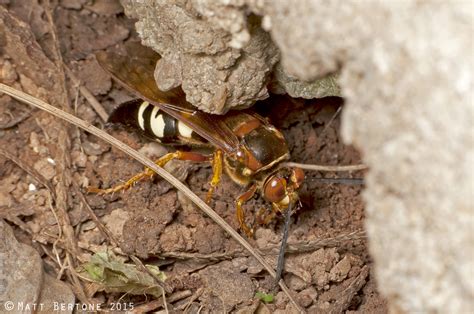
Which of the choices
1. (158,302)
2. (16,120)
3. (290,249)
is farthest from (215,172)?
(16,120)

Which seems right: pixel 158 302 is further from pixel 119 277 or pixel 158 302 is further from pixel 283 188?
pixel 283 188

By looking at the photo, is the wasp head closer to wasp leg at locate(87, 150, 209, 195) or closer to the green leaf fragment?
wasp leg at locate(87, 150, 209, 195)

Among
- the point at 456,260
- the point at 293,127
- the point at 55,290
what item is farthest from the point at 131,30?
the point at 456,260

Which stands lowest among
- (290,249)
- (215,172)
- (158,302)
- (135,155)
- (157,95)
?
(158,302)

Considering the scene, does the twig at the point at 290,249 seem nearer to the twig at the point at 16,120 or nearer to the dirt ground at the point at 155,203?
the dirt ground at the point at 155,203

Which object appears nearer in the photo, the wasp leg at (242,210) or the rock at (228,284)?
the rock at (228,284)

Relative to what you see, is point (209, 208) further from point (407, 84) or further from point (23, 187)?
point (407, 84)

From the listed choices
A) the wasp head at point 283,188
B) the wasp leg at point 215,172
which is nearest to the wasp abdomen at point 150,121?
the wasp leg at point 215,172
